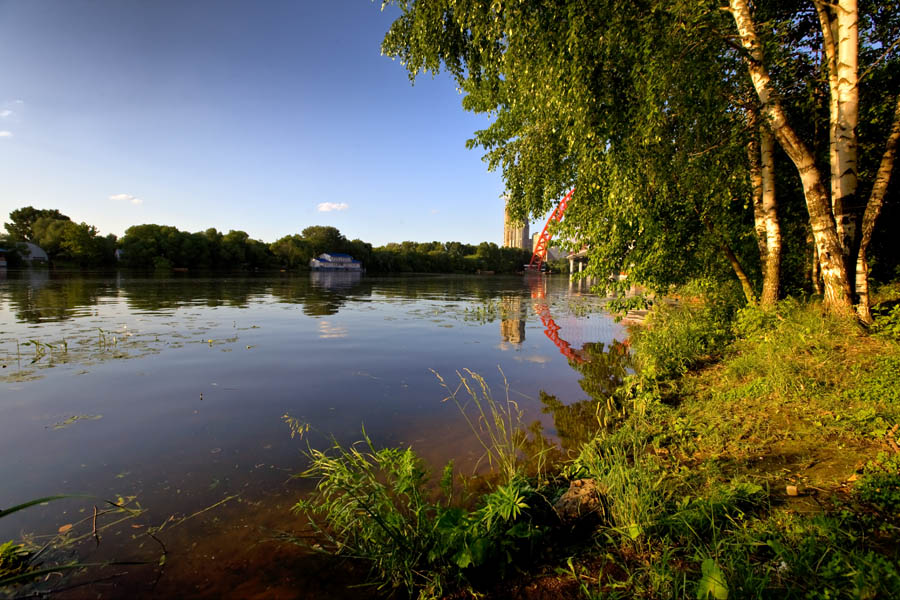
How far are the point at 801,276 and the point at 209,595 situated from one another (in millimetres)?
14182

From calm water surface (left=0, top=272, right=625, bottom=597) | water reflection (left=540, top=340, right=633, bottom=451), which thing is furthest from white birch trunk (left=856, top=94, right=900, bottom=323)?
calm water surface (left=0, top=272, right=625, bottom=597)

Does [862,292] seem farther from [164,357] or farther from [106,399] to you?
[164,357]

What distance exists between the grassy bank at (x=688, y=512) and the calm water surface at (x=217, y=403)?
2.93 feet

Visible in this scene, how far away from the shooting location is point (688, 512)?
3.01m

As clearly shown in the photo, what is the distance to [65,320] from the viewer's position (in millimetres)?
15141

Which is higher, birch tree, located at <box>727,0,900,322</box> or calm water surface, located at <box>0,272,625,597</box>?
birch tree, located at <box>727,0,900,322</box>

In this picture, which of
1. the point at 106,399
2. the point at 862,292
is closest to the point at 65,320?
the point at 106,399

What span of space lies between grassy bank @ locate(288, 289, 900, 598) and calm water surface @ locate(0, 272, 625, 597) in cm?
89

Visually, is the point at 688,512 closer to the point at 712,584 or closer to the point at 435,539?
the point at 712,584

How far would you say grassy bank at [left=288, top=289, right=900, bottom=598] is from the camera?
2473mm

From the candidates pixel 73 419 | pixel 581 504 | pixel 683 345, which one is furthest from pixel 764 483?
pixel 73 419

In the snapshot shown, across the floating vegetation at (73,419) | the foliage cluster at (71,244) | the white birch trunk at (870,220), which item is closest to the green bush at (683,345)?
the white birch trunk at (870,220)

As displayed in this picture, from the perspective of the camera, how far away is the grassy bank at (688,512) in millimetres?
2473

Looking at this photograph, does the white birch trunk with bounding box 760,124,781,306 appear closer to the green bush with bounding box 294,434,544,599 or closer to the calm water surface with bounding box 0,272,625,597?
the calm water surface with bounding box 0,272,625,597
